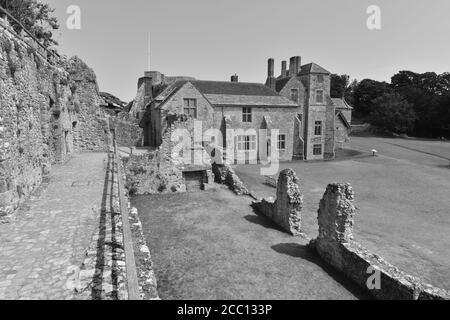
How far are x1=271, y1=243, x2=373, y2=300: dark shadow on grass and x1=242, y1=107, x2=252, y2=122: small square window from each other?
71.3 ft

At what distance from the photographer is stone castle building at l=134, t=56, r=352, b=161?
28438 mm

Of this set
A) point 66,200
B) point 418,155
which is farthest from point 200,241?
point 418,155

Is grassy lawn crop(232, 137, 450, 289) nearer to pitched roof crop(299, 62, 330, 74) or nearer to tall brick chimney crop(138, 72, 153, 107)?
pitched roof crop(299, 62, 330, 74)

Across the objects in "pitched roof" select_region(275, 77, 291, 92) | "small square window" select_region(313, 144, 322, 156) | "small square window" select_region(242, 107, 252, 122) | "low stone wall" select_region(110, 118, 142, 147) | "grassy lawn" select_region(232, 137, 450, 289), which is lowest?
"grassy lawn" select_region(232, 137, 450, 289)

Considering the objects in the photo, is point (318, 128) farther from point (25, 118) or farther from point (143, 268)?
point (143, 268)

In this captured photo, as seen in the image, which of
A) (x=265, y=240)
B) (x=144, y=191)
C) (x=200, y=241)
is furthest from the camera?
(x=144, y=191)

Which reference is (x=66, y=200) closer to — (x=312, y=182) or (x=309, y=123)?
(x=312, y=182)

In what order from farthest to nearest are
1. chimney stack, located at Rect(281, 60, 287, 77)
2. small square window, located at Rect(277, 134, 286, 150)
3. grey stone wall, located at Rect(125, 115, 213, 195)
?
chimney stack, located at Rect(281, 60, 287, 77)
small square window, located at Rect(277, 134, 286, 150)
grey stone wall, located at Rect(125, 115, 213, 195)

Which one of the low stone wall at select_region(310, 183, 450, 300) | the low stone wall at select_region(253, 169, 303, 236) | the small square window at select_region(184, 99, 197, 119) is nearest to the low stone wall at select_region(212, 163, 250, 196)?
the low stone wall at select_region(253, 169, 303, 236)

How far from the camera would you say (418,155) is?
132ft

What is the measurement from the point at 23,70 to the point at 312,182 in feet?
66.8

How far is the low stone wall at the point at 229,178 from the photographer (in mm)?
18859

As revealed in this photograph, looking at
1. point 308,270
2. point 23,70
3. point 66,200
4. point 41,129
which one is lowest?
point 308,270
